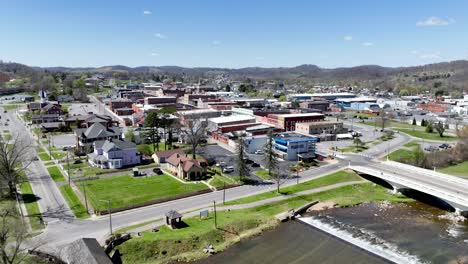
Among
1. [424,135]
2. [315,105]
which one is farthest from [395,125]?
[315,105]

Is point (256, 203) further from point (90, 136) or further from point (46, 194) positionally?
point (90, 136)

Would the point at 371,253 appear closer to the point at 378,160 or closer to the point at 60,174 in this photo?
the point at 378,160

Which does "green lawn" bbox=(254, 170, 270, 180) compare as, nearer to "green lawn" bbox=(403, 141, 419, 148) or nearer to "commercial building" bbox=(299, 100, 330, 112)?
"green lawn" bbox=(403, 141, 419, 148)

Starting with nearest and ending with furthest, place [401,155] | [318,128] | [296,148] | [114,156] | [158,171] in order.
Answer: [158,171] → [114,156] → [296,148] → [401,155] → [318,128]

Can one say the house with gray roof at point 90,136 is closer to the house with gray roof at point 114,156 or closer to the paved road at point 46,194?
the house with gray roof at point 114,156

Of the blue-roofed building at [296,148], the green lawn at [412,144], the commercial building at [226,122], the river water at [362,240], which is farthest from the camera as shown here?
the commercial building at [226,122]

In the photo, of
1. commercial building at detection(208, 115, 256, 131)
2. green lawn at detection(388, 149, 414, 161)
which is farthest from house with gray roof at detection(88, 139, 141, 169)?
green lawn at detection(388, 149, 414, 161)

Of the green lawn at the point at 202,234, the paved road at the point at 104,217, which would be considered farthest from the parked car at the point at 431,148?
the green lawn at the point at 202,234
